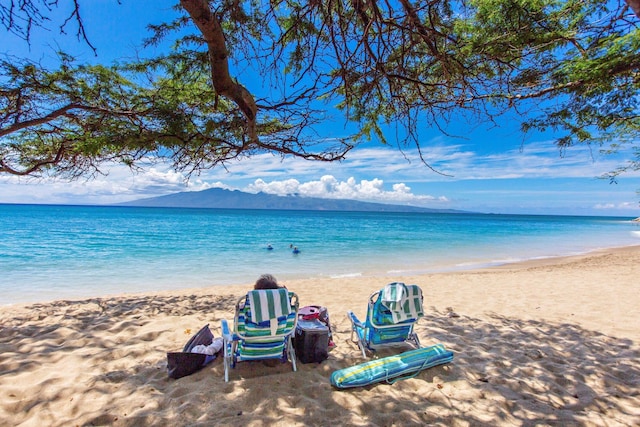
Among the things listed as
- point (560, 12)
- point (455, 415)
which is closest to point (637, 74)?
point (560, 12)

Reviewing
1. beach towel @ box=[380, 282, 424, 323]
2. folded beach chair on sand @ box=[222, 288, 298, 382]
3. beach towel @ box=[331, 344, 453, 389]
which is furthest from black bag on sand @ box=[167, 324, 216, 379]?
beach towel @ box=[380, 282, 424, 323]

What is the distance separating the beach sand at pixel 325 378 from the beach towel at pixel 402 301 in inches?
21.6

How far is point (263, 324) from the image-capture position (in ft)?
9.07

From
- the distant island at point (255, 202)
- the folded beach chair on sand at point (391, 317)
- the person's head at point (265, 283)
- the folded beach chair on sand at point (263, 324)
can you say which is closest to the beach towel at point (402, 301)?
the folded beach chair on sand at point (391, 317)

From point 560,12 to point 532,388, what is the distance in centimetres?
347

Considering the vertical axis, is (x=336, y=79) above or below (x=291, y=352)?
above

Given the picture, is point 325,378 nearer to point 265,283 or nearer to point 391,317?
point 391,317

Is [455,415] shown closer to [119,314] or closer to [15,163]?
[119,314]

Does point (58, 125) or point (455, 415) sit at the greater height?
point (58, 125)

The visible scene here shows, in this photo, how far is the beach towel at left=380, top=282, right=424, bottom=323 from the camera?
3201 mm

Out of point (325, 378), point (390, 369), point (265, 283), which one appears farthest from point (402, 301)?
point (265, 283)

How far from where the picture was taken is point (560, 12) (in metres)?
2.83

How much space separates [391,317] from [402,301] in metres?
0.23

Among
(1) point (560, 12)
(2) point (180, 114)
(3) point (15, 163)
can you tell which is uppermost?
(1) point (560, 12)
